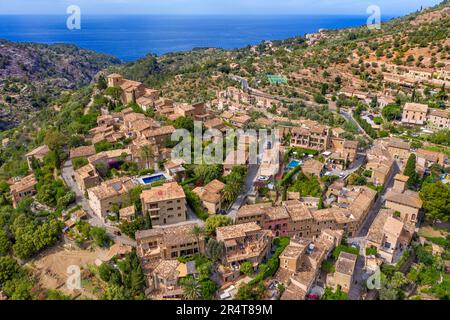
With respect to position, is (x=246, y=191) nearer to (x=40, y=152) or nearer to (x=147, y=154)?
(x=147, y=154)

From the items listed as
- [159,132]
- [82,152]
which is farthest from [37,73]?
[159,132]

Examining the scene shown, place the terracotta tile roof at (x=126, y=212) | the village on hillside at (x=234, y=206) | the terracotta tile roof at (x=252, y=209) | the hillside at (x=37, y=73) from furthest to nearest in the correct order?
the hillside at (x=37, y=73), the terracotta tile roof at (x=126, y=212), the terracotta tile roof at (x=252, y=209), the village on hillside at (x=234, y=206)

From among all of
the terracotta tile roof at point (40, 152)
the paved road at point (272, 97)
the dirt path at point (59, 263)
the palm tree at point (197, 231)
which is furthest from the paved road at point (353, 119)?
the terracotta tile roof at point (40, 152)

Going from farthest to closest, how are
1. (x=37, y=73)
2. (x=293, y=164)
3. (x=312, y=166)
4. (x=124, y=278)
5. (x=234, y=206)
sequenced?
(x=37, y=73), (x=293, y=164), (x=312, y=166), (x=234, y=206), (x=124, y=278)

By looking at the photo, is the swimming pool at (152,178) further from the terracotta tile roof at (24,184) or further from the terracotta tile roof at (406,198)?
the terracotta tile roof at (406,198)

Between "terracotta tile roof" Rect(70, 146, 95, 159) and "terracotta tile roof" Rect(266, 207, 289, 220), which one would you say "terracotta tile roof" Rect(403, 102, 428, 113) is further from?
"terracotta tile roof" Rect(70, 146, 95, 159)

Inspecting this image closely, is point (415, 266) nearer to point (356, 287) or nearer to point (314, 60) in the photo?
point (356, 287)
